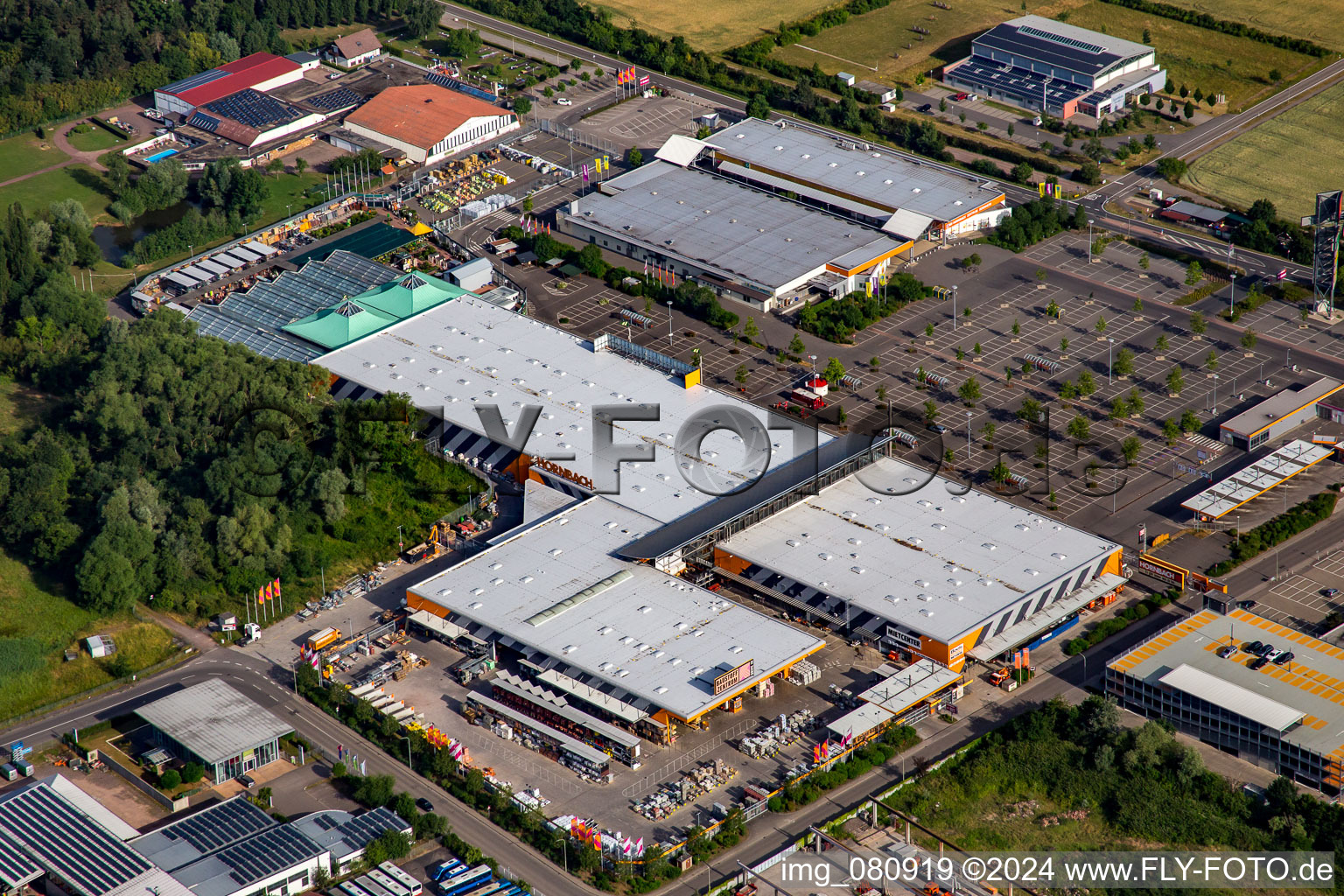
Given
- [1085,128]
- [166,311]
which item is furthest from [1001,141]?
[166,311]

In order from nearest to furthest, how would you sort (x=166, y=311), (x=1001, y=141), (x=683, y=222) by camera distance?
(x=166, y=311)
(x=683, y=222)
(x=1001, y=141)

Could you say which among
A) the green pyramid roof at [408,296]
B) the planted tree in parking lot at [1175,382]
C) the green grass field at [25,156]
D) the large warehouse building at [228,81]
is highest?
the large warehouse building at [228,81]

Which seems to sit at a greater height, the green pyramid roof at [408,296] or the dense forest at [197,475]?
the green pyramid roof at [408,296]

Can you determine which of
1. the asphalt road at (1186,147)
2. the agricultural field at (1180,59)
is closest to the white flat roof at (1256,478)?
the asphalt road at (1186,147)

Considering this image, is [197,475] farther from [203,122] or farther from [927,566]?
[203,122]

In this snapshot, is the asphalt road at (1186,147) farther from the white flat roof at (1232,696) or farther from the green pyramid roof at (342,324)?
the white flat roof at (1232,696)

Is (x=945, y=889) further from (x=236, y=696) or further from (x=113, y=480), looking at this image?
(x=113, y=480)
